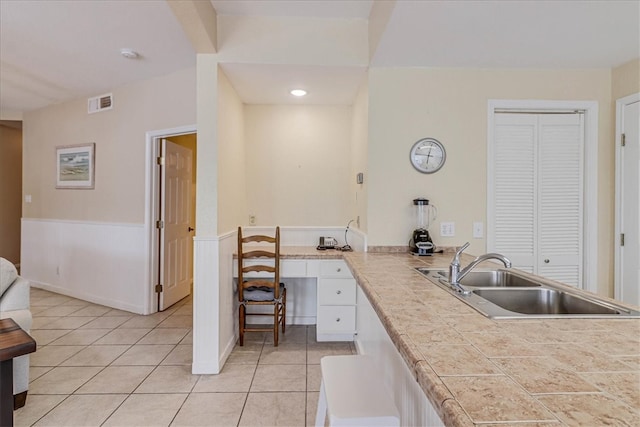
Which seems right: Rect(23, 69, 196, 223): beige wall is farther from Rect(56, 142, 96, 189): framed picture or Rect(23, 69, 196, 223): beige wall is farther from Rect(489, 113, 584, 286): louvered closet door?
Rect(489, 113, 584, 286): louvered closet door

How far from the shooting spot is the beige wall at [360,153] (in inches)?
103

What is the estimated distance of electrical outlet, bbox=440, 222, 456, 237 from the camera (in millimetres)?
2539

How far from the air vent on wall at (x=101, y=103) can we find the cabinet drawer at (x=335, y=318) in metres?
3.33

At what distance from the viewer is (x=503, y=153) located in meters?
2.55

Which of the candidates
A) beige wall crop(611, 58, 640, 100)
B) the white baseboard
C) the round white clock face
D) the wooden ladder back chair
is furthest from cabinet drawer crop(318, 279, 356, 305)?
beige wall crop(611, 58, 640, 100)

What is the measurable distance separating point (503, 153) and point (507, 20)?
0.99m

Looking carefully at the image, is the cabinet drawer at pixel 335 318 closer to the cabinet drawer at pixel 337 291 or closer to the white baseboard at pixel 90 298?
the cabinet drawer at pixel 337 291

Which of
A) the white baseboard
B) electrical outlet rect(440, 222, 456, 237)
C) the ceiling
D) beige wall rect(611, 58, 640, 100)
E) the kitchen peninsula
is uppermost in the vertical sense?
the ceiling

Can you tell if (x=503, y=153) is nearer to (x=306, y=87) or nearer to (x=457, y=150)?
(x=457, y=150)

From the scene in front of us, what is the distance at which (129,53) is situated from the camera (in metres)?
2.88

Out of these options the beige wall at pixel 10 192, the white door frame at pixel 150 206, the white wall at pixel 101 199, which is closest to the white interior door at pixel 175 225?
the white door frame at pixel 150 206

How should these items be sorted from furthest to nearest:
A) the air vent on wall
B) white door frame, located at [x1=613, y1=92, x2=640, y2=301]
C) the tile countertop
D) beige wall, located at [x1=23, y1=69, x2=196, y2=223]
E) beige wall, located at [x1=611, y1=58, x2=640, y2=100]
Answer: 1. the air vent on wall
2. beige wall, located at [x1=23, y1=69, x2=196, y2=223]
3. white door frame, located at [x1=613, y1=92, x2=640, y2=301]
4. beige wall, located at [x1=611, y1=58, x2=640, y2=100]
5. the tile countertop

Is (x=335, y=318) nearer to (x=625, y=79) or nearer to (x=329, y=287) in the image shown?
(x=329, y=287)

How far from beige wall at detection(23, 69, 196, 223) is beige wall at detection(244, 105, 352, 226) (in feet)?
2.43
